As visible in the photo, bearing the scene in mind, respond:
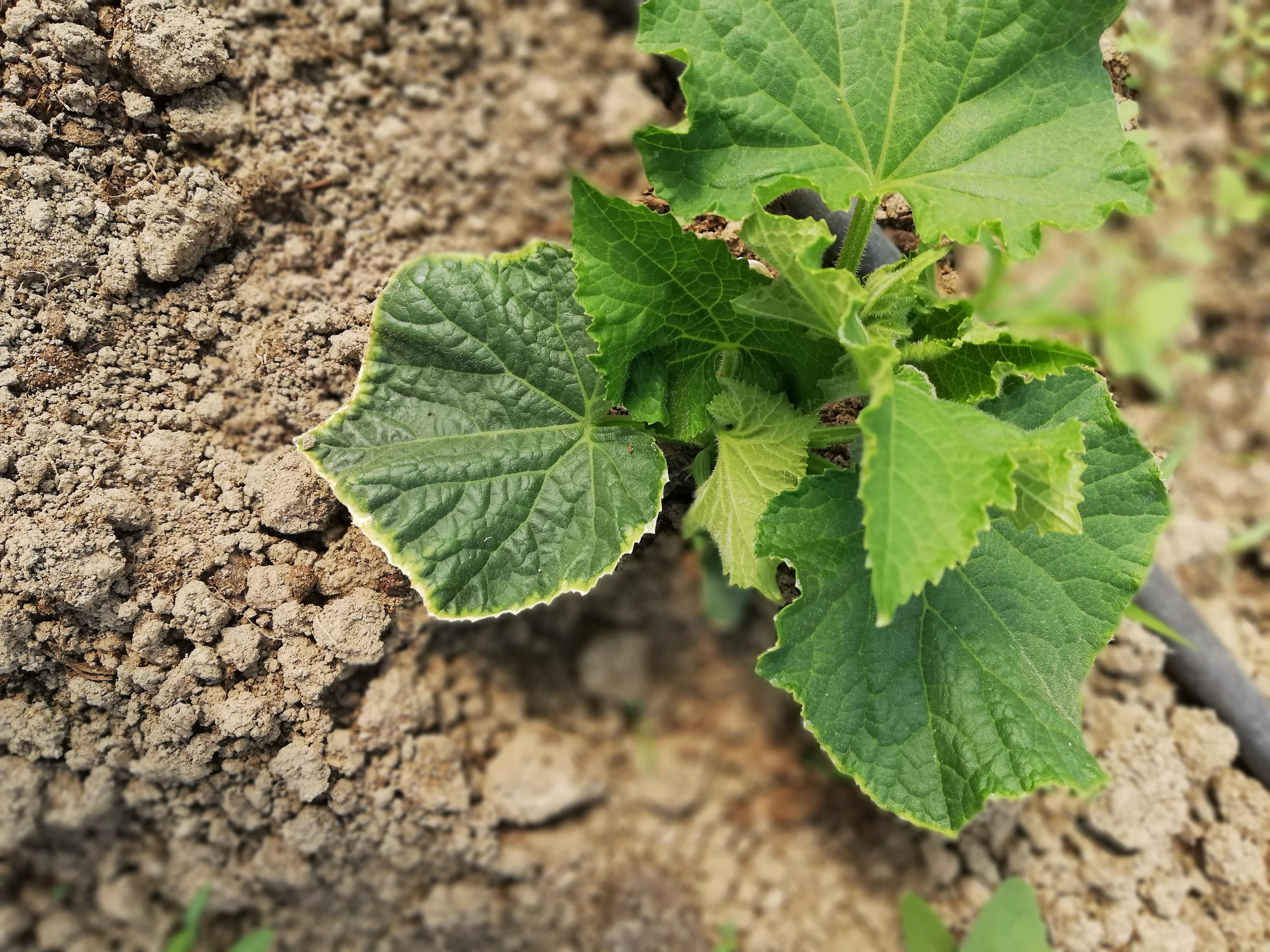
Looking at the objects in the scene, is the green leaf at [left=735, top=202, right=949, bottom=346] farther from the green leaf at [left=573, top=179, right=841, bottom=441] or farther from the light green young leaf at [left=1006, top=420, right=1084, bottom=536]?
the light green young leaf at [left=1006, top=420, right=1084, bottom=536]

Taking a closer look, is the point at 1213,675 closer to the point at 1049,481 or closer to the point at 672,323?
the point at 1049,481

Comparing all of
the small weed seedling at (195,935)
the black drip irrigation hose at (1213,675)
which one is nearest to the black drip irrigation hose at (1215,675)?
the black drip irrigation hose at (1213,675)

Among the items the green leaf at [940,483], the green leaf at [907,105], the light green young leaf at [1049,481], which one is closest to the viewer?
the green leaf at [940,483]

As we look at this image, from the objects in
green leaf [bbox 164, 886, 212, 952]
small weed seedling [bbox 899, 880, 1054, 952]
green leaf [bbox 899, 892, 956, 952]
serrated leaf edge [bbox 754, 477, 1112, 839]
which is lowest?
green leaf [bbox 164, 886, 212, 952]

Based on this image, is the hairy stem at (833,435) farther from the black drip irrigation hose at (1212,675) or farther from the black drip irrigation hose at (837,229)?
the black drip irrigation hose at (1212,675)

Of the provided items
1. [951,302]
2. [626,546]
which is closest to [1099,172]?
[951,302]

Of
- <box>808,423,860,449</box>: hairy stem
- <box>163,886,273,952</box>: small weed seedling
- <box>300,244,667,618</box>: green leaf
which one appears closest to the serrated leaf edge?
<box>808,423,860,449</box>: hairy stem

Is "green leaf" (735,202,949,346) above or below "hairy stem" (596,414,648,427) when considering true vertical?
above

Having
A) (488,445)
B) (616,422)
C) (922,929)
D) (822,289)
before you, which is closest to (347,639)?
(488,445)
